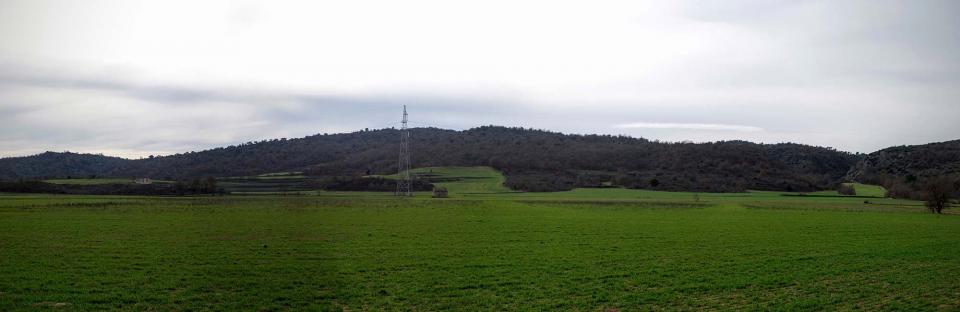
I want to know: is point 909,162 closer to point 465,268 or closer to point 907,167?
point 907,167

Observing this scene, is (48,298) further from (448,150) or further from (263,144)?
(263,144)

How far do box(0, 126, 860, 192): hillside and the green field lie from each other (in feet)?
274

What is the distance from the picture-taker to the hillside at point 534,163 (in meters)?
131

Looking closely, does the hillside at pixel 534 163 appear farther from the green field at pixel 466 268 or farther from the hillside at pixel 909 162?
the green field at pixel 466 268

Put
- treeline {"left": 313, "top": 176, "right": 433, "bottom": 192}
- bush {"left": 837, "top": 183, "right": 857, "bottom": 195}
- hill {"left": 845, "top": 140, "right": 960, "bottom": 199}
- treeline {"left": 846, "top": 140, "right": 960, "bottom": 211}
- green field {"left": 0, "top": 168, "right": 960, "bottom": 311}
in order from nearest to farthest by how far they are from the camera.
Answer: green field {"left": 0, "top": 168, "right": 960, "bottom": 311}
treeline {"left": 846, "top": 140, "right": 960, "bottom": 211}
bush {"left": 837, "top": 183, "right": 857, "bottom": 195}
treeline {"left": 313, "top": 176, "right": 433, "bottom": 192}
hill {"left": 845, "top": 140, "right": 960, "bottom": 199}

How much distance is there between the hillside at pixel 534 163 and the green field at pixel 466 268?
8349cm

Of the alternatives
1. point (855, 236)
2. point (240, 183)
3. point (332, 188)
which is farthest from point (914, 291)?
point (240, 183)

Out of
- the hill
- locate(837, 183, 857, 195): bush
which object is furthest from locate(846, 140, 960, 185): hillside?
locate(837, 183, 857, 195): bush

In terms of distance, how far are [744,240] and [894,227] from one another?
19075 millimetres

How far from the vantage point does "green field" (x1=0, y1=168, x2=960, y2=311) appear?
17031mm

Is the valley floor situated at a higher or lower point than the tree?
lower

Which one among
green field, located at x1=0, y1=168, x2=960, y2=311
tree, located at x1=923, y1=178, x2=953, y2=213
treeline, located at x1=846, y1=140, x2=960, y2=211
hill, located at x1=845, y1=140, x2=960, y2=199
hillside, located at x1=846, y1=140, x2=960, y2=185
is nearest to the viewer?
green field, located at x1=0, y1=168, x2=960, y2=311

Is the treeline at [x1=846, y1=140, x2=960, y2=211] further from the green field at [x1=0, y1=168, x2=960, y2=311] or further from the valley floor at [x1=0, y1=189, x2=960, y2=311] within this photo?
the valley floor at [x1=0, y1=189, x2=960, y2=311]

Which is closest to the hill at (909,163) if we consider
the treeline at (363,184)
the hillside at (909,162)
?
the hillside at (909,162)
